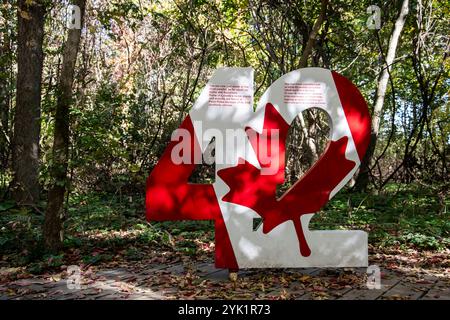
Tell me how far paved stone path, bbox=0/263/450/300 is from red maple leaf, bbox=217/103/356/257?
1.45 feet

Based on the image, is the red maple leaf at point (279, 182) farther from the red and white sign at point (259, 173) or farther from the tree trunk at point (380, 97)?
the tree trunk at point (380, 97)

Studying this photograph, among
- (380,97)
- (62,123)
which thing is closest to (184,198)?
(62,123)

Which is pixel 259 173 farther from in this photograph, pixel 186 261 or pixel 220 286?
pixel 186 261

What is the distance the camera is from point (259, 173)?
14.3 ft

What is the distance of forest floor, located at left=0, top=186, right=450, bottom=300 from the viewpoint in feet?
12.9

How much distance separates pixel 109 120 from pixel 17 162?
8.16ft

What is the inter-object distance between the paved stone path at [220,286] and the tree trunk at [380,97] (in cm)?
534

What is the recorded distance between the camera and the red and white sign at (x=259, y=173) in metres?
4.30

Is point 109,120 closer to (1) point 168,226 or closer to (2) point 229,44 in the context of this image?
(1) point 168,226

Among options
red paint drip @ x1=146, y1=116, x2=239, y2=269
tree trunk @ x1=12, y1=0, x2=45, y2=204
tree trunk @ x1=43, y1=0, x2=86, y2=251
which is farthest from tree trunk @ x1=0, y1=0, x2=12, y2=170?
red paint drip @ x1=146, y1=116, x2=239, y2=269

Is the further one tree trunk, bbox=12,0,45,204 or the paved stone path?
tree trunk, bbox=12,0,45,204

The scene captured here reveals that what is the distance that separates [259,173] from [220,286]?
3.67 ft

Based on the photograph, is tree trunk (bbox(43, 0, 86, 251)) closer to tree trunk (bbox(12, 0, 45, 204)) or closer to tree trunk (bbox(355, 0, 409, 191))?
tree trunk (bbox(12, 0, 45, 204))

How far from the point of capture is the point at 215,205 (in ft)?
14.2
